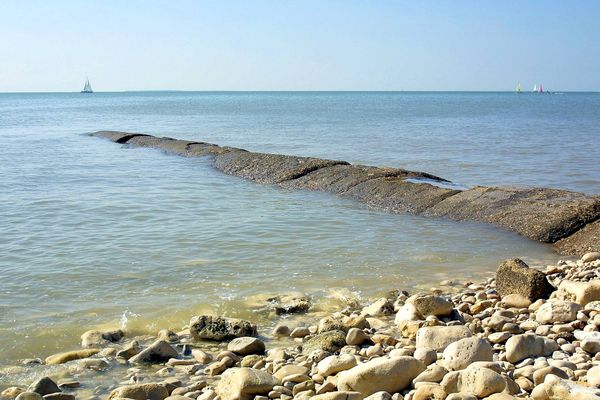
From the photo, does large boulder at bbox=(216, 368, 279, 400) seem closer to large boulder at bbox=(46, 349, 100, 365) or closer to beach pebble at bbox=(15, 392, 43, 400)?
beach pebble at bbox=(15, 392, 43, 400)

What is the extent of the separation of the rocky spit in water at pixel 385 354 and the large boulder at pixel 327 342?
12 mm

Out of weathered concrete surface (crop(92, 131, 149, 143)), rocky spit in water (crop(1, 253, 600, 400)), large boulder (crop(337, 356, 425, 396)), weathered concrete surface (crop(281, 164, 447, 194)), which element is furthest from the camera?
weathered concrete surface (crop(92, 131, 149, 143))

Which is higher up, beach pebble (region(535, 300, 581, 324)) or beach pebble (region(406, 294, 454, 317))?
beach pebble (region(535, 300, 581, 324))

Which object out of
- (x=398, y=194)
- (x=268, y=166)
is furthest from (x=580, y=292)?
(x=268, y=166)

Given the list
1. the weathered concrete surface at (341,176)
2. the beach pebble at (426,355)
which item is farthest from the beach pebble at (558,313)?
the weathered concrete surface at (341,176)

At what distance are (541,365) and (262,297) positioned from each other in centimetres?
357

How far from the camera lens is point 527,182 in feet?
55.7

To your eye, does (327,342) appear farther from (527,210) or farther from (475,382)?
(527,210)

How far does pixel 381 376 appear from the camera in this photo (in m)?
4.58

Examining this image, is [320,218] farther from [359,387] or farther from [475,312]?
[359,387]

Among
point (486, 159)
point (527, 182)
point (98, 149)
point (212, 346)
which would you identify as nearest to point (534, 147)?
point (486, 159)

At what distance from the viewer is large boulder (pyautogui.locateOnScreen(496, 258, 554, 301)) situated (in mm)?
6859

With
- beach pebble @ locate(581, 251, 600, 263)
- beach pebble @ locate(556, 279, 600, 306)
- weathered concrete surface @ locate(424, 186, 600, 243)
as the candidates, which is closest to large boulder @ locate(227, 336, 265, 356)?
beach pebble @ locate(556, 279, 600, 306)

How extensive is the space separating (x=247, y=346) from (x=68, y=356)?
1578mm
